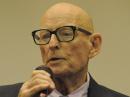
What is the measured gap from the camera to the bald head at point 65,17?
1.97 m

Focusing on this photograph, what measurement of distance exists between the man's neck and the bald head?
0.27 m

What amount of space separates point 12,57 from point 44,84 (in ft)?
4.25

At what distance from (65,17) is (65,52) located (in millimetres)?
207

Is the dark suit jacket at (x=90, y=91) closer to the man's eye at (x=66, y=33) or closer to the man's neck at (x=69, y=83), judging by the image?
the man's neck at (x=69, y=83)

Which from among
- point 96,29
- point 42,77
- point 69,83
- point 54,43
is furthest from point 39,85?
point 96,29

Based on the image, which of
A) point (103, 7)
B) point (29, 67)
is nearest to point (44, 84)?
point (29, 67)

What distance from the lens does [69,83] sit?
202 cm

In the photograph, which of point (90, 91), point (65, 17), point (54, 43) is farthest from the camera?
point (90, 91)

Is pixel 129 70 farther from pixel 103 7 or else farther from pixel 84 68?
pixel 84 68

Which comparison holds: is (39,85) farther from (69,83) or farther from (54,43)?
(69,83)

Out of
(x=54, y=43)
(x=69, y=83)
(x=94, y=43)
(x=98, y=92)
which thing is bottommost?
(x=98, y=92)

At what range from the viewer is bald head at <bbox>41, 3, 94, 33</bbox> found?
77.7 inches

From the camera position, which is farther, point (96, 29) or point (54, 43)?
point (96, 29)

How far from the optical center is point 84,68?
2.07m
